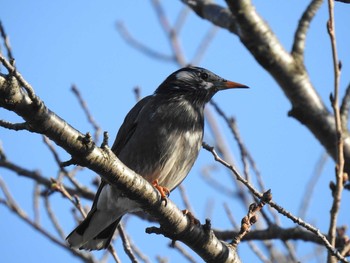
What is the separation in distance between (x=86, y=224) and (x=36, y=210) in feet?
1.96

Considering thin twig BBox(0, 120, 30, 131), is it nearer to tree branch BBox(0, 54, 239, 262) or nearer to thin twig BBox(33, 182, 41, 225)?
tree branch BBox(0, 54, 239, 262)

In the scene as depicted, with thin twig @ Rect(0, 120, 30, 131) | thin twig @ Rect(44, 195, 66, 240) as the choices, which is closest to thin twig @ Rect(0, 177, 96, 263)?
thin twig @ Rect(44, 195, 66, 240)

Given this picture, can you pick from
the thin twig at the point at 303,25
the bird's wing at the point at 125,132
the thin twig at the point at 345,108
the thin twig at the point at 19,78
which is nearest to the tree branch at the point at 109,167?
the thin twig at the point at 19,78

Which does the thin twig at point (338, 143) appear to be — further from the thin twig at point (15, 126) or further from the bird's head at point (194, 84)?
the bird's head at point (194, 84)

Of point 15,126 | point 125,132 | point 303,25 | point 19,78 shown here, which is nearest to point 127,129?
point 125,132

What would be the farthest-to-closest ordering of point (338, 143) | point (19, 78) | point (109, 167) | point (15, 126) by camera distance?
point (338, 143) < point (109, 167) < point (15, 126) < point (19, 78)

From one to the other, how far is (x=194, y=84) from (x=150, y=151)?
4.33ft

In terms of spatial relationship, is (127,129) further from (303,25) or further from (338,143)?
(338,143)

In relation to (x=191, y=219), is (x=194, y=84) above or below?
above

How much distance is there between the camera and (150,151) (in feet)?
16.8

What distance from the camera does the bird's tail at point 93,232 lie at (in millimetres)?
5367

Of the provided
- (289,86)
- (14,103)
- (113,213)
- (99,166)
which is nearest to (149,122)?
(113,213)

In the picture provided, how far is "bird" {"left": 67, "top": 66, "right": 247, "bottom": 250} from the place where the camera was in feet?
16.9

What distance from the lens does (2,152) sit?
18.7 feet
